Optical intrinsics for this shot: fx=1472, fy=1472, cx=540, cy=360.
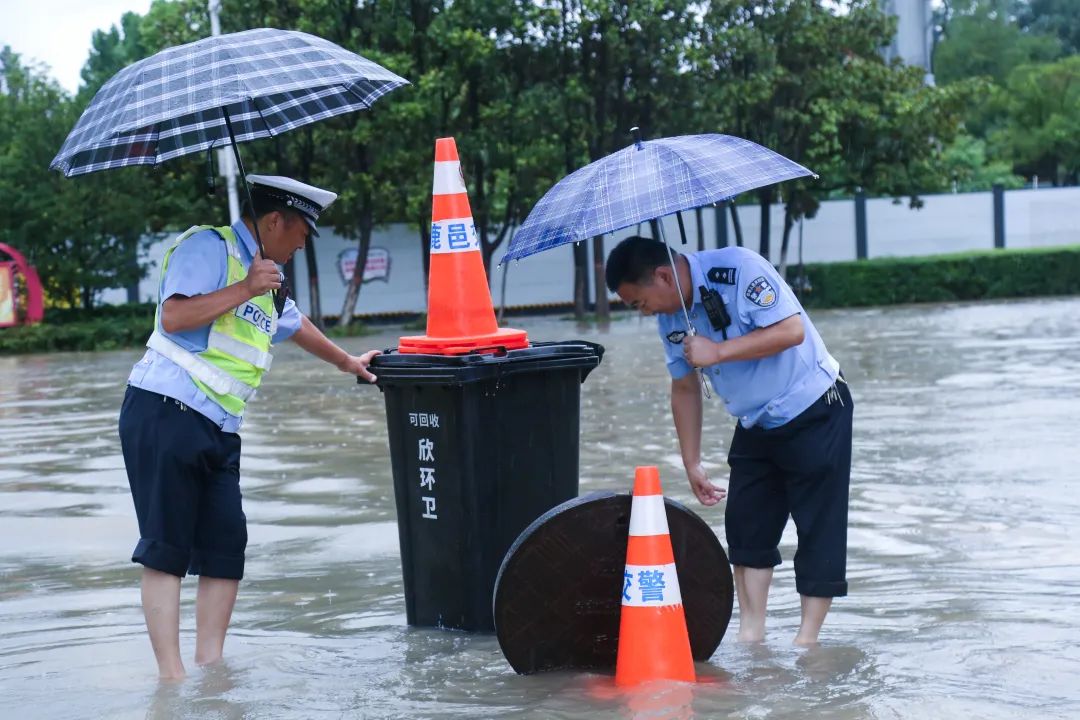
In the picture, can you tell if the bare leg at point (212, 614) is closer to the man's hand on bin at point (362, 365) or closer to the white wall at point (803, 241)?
the man's hand on bin at point (362, 365)

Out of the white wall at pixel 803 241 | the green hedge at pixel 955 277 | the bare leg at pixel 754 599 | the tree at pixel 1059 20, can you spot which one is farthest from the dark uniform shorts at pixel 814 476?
the tree at pixel 1059 20

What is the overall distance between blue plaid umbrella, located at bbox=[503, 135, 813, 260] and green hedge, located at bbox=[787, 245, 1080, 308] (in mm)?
29281

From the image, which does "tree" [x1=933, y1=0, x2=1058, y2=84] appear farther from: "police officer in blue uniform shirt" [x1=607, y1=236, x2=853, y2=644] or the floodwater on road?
"police officer in blue uniform shirt" [x1=607, y1=236, x2=853, y2=644]

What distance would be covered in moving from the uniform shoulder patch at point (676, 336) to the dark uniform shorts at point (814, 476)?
0.40 meters

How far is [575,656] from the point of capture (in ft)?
15.9

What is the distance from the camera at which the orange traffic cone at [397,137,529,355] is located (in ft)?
18.0

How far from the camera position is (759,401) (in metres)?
4.93

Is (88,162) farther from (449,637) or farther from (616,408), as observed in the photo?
(616,408)

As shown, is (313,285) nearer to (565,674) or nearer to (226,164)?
(226,164)

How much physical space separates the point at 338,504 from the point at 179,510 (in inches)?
150

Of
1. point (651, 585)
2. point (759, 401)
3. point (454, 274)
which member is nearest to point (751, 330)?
point (759, 401)

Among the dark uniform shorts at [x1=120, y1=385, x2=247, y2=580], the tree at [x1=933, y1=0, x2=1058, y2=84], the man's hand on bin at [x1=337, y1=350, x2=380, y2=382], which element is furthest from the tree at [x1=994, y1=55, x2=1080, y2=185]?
the dark uniform shorts at [x1=120, y1=385, x2=247, y2=580]

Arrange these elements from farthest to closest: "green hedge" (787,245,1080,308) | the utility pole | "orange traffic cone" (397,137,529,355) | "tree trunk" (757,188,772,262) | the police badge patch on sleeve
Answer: "tree trunk" (757,188,772,262) < "green hedge" (787,245,1080,308) < the utility pole < "orange traffic cone" (397,137,529,355) < the police badge patch on sleeve

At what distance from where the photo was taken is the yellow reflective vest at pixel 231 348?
15.4ft
